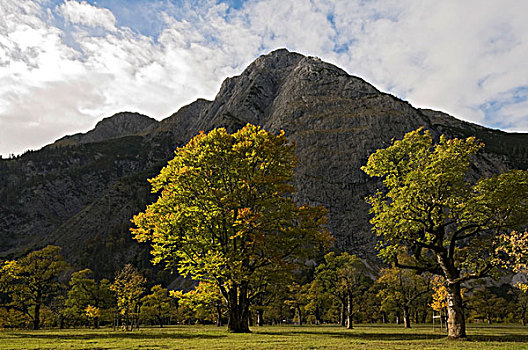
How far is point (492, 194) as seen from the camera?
82.6ft

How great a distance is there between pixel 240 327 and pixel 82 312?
51875mm

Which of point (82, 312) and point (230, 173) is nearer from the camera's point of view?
point (230, 173)

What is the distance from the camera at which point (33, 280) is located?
59094 mm

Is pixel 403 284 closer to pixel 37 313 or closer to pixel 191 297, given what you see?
pixel 191 297

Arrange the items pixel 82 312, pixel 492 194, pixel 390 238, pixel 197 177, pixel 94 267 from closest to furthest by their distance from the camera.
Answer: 1. pixel 492 194
2. pixel 390 238
3. pixel 197 177
4. pixel 82 312
5. pixel 94 267

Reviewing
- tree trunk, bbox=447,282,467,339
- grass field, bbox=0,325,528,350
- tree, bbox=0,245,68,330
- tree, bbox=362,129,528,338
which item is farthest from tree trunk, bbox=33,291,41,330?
tree trunk, bbox=447,282,467,339

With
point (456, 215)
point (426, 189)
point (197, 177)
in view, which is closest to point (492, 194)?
point (456, 215)

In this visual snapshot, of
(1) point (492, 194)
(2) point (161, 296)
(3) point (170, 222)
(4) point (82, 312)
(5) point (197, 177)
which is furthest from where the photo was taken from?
(2) point (161, 296)

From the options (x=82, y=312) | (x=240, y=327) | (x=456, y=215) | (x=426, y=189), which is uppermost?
(x=426, y=189)

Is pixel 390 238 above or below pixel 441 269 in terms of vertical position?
above

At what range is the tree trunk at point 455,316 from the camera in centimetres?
2538

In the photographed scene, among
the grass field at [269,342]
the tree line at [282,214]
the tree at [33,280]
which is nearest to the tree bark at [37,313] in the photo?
the tree at [33,280]

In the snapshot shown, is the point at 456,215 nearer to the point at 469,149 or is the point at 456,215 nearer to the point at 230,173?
the point at 469,149

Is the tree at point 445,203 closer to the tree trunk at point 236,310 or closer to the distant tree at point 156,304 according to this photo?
the tree trunk at point 236,310
